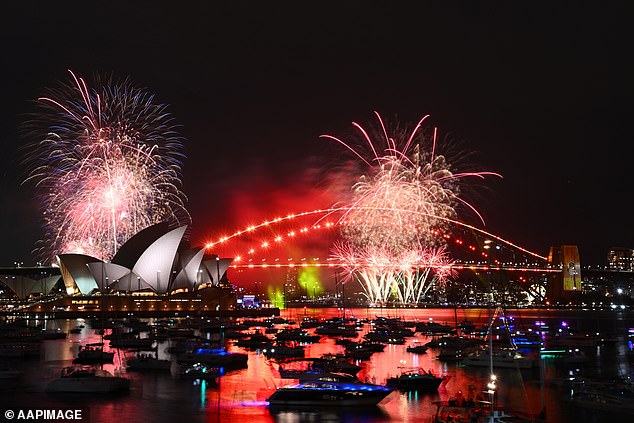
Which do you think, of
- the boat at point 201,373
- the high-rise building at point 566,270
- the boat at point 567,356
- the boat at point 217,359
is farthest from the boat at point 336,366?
the high-rise building at point 566,270

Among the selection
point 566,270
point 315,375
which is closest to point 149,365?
point 315,375

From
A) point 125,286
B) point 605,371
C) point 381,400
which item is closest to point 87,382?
→ point 381,400

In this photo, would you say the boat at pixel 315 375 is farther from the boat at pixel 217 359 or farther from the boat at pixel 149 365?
the boat at pixel 149 365

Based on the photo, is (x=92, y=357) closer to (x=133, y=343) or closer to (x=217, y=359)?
(x=217, y=359)

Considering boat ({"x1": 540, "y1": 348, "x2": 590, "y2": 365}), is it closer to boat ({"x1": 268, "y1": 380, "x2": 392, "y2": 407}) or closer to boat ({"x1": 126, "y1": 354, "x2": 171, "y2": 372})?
boat ({"x1": 268, "y1": 380, "x2": 392, "y2": 407})

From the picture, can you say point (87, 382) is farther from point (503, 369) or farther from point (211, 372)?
point (503, 369)
